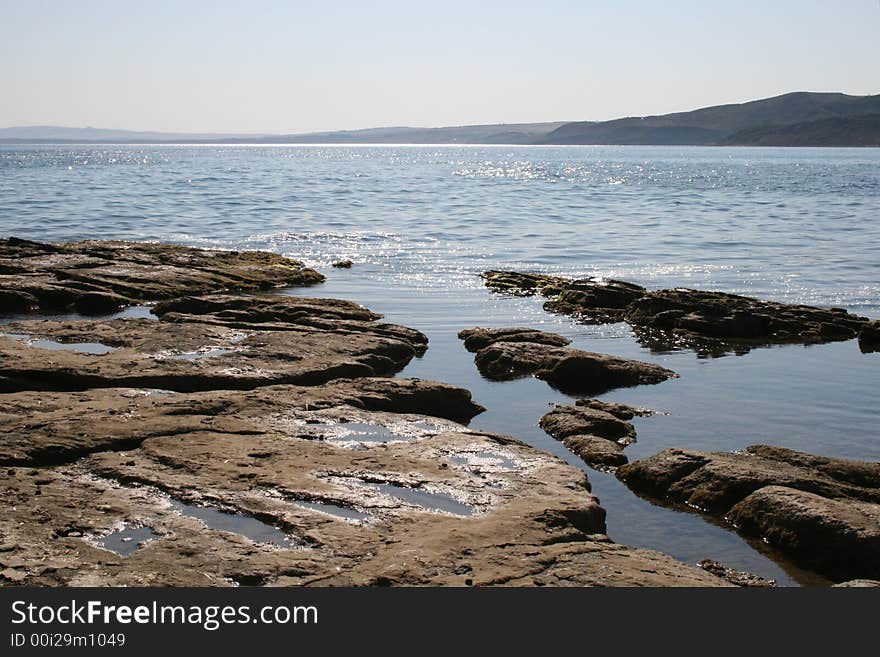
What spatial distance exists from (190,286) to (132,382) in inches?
385

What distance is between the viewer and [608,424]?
10625 mm

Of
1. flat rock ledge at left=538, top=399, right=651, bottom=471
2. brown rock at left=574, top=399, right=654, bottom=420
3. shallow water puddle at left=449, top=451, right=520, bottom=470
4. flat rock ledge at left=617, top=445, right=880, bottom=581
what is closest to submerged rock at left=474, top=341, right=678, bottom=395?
brown rock at left=574, top=399, right=654, bottom=420

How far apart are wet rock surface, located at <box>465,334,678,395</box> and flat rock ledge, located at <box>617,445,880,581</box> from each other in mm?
3485

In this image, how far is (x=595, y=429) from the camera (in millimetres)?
10539

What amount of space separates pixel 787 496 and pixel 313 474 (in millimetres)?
4098

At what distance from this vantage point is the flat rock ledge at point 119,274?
58.0 feet

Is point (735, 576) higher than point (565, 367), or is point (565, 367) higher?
point (565, 367)

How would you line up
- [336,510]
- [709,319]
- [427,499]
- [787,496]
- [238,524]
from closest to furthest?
[238,524] < [336,510] < [427,499] < [787,496] < [709,319]

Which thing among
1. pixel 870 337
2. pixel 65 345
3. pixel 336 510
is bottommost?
pixel 870 337

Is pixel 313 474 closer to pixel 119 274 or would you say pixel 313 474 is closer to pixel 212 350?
pixel 212 350

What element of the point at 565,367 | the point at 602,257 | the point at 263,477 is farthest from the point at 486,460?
the point at 602,257

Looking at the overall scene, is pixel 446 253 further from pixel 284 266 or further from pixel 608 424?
pixel 608 424

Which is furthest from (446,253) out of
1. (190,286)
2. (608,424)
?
(608,424)

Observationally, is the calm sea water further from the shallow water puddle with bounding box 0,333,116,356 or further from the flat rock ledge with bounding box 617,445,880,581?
the shallow water puddle with bounding box 0,333,116,356
